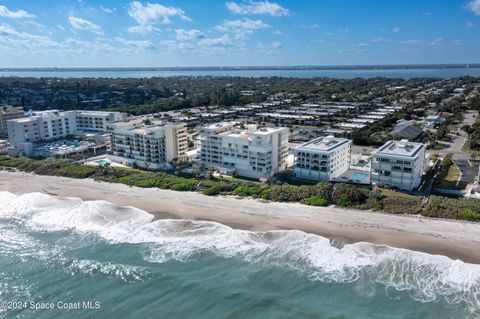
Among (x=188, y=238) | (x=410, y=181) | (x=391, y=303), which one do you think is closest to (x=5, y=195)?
(x=188, y=238)

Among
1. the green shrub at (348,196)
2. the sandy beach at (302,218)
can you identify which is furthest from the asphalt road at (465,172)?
the green shrub at (348,196)

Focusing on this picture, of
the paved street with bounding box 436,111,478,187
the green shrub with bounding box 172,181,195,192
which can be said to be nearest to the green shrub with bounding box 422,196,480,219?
the paved street with bounding box 436,111,478,187

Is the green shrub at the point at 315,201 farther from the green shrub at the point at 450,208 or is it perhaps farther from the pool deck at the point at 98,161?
the pool deck at the point at 98,161

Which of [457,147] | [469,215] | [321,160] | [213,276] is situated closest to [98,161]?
[321,160]

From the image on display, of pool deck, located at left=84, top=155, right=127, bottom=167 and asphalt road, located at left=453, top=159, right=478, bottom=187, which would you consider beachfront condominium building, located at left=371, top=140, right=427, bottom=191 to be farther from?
pool deck, located at left=84, top=155, right=127, bottom=167

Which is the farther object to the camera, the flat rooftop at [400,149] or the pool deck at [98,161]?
the pool deck at [98,161]

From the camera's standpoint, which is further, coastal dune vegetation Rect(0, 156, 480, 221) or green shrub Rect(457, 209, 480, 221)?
coastal dune vegetation Rect(0, 156, 480, 221)

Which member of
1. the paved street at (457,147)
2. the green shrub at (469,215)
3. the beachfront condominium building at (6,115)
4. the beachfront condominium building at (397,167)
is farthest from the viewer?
the beachfront condominium building at (6,115)
